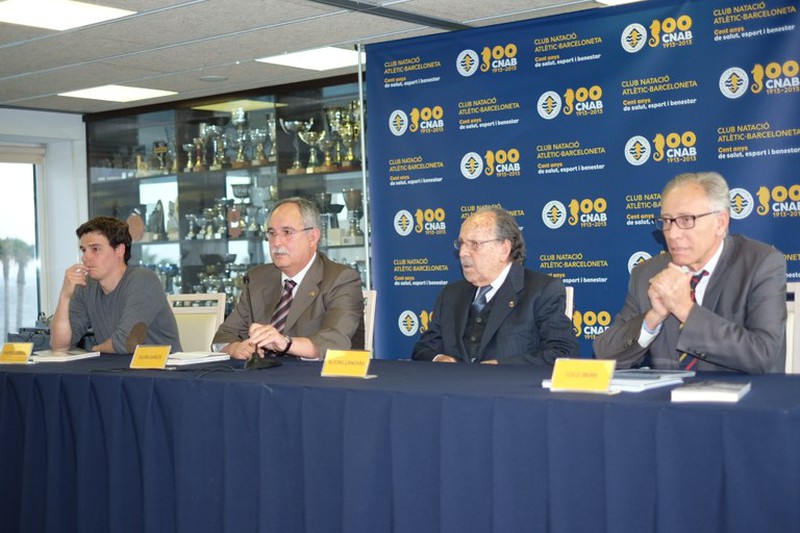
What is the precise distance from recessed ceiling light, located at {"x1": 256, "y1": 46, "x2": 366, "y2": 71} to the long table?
2.80 m

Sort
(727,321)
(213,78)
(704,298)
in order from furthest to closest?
1. (213,78)
2. (704,298)
3. (727,321)

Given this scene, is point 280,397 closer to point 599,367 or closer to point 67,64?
point 599,367

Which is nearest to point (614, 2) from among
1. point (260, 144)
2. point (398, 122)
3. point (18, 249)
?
point (398, 122)

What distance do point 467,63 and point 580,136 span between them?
76 cm

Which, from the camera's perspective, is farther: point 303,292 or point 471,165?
point 471,165

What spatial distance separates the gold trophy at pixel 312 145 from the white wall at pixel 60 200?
2265mm

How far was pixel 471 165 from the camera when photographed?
5.21 metres

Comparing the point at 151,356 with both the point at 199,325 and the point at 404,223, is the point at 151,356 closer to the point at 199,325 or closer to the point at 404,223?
the point at 199,325

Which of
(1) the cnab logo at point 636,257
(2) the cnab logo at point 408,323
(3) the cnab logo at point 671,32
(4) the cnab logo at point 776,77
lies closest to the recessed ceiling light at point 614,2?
(3) the cnab logo at point 671,32

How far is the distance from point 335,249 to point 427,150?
1281mm

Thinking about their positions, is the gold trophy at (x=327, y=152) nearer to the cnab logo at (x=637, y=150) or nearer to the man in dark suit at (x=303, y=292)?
the cnab logo at (x=637, y=150)

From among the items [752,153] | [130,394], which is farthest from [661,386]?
[752,153]

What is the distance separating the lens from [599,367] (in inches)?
86.4

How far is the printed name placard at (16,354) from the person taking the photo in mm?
3512
